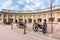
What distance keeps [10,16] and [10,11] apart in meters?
3.15

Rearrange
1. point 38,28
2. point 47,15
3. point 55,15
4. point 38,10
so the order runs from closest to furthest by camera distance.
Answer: point 38,28
point 55,15
point 47,15
point 38,10

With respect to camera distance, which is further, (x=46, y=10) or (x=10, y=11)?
(x=10, y=11)

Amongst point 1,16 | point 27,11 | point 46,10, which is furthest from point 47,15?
point 1,16

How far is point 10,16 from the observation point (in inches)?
3531

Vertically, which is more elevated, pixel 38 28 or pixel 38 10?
pixel 38 10

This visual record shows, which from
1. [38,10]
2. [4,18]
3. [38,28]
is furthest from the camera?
[4,18]

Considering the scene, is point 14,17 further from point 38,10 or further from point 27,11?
point 38,10

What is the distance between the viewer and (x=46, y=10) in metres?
73.8

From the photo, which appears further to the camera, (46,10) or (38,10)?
(38,10)

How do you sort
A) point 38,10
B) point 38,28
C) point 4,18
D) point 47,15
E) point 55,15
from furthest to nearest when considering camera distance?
point 4,18
point 38,10
point 47,15
point 55,15
point 38,28

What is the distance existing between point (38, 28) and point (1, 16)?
68711 millimetres

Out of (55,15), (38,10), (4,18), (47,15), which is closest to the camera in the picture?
(55,15)

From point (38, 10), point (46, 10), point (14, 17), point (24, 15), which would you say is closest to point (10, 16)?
point (14, 17)

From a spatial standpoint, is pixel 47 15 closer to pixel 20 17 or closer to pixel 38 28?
pixel 20 17
